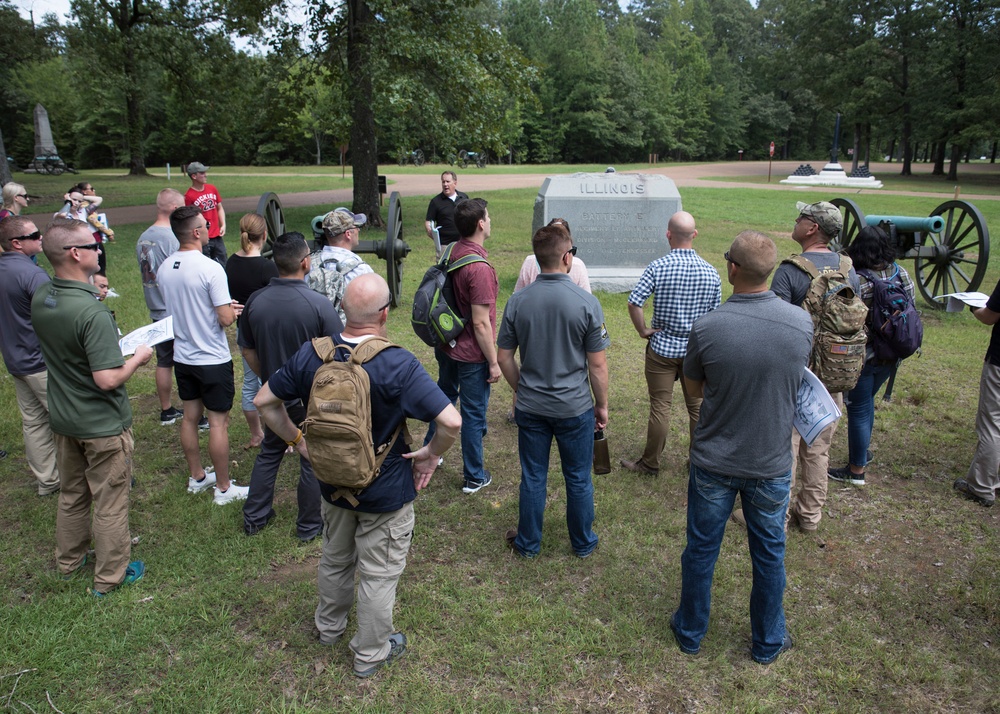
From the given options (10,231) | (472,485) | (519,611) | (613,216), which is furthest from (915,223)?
(10,231)

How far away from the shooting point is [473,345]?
4.43 meters

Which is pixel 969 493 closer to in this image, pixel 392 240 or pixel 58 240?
pixel 392 240

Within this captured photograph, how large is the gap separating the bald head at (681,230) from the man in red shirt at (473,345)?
1232mm

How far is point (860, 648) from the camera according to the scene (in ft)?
10.7

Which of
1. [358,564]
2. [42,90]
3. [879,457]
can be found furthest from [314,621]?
[42,90]

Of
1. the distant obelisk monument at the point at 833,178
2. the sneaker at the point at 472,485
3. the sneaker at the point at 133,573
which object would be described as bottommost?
the sneaker at the point at 133,573

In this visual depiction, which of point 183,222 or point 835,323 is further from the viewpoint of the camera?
point 183,222

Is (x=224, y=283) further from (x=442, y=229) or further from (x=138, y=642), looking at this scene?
(x=442, y=229)

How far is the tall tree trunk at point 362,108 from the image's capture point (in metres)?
13.9

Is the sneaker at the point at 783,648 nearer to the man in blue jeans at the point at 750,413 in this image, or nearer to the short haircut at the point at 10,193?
the man in blue jeans at the point at 750,413

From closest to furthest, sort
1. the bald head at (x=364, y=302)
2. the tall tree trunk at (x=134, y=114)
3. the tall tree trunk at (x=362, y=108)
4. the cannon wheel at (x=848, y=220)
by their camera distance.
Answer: the bald head at (x=364, y=302), the cannon wheel at (x=848, y=220), the tall tree trunk at (x=362, y=108), the tall tree trunk at (x=134, y=114)

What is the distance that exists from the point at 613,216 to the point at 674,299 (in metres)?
5.92

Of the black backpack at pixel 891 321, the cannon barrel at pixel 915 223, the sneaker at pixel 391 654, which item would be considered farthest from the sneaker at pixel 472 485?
the cannon barrel at pixel 915 223

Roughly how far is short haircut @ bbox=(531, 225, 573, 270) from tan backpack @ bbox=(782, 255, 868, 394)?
4.94 ft
